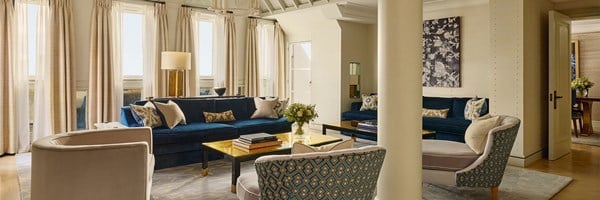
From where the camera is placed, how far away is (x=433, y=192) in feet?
12.2

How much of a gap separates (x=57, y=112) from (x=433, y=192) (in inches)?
214

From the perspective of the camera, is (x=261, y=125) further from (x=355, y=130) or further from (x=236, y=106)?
(x=355, y=130)

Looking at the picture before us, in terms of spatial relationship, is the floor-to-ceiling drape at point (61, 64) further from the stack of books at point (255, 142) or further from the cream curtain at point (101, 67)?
the stack of books at point (255, 142)

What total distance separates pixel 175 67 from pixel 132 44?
1.17 meters

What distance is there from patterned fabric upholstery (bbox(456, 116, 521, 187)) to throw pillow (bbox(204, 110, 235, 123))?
133 inches

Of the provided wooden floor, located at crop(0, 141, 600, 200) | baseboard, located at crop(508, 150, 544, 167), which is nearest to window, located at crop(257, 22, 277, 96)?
wooden floor, located at crop(0, 141, 600, 200)

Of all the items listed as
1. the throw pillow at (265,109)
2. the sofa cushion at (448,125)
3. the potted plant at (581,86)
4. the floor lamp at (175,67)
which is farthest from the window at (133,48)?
the potted plant at (581,86)

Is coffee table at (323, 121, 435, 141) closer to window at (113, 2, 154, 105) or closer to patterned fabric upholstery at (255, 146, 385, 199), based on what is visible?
patterned fabric upholstery at (255, 146, 385, 199)

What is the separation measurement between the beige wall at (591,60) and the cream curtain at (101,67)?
948 centimetres

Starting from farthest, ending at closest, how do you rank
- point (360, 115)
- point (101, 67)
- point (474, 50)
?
point (360, 115) → point (474, 50) → point (101, 67)

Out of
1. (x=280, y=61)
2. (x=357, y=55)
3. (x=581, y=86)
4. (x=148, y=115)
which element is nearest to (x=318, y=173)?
(x=148, y=115)

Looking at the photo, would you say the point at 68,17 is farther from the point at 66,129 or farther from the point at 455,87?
the point at 455,87

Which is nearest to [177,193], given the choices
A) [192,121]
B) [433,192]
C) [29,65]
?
[192,121]

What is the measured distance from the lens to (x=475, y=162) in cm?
335
